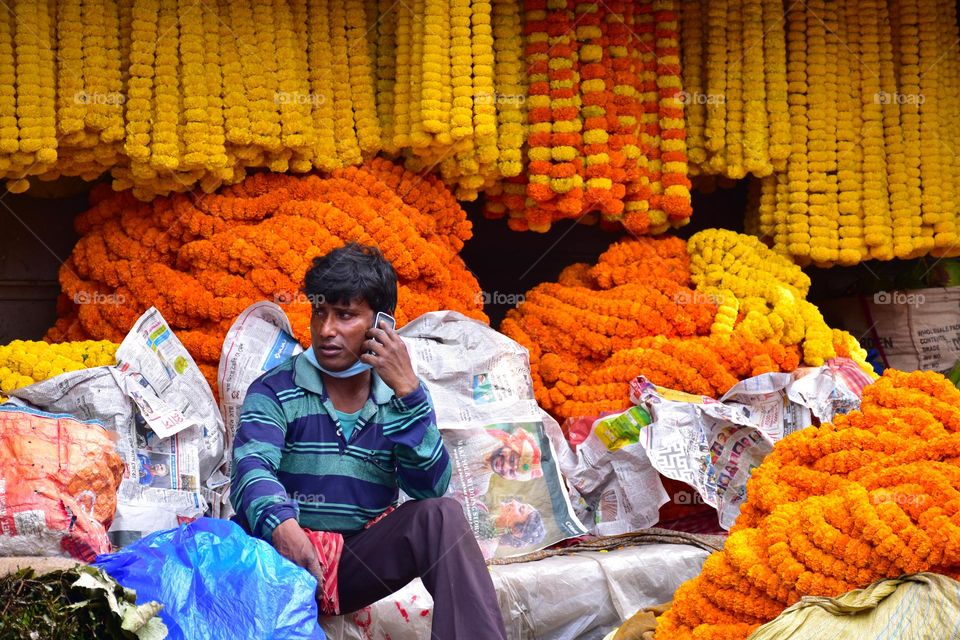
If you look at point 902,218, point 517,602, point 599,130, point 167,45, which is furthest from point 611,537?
point 167,45

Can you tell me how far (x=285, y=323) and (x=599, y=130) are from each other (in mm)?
1409

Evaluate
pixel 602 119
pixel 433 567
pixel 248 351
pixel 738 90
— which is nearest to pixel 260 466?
pixel 433 567

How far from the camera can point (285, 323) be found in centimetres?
375

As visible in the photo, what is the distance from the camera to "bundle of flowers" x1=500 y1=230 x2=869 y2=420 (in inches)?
165

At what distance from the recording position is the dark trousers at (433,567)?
2.58 meters

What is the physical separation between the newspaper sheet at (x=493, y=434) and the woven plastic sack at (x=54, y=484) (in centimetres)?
114

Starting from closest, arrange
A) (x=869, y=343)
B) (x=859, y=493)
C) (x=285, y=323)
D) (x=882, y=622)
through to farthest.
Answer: (x=882, y=622) → (x=859, y=493) → (x=285, y=323) → (x=869, y=343)

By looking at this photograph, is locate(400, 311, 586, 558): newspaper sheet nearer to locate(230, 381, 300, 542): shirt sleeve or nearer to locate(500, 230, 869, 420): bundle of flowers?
locate(500, 230, 869, 420): bundle of flowers

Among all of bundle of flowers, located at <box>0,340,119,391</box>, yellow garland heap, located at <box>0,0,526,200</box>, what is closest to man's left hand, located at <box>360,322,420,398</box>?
bundle of flowers, located at <box>0,340,119,391</box>

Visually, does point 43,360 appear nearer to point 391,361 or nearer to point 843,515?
point 391,361

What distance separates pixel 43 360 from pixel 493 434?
4.45ft

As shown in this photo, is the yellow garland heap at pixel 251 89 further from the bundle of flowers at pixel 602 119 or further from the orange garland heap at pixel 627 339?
the orange garland heap at pixel 627 339

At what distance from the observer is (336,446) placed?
2.83m

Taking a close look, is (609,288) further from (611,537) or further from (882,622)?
(882,622)
